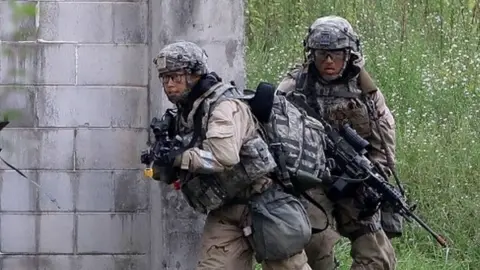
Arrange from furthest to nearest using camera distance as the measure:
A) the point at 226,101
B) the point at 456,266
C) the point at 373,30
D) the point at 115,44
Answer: the point at 373,30, the point at 456,266, the point at 115,44, the point at 226,101

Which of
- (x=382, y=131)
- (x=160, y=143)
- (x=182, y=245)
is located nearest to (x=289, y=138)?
(x=160, y=143)

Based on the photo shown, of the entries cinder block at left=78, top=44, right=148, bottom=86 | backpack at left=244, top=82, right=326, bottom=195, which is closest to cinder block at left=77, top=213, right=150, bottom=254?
cinder block at left=78, top=44, right=148, bottom=86

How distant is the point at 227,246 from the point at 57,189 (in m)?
1.32

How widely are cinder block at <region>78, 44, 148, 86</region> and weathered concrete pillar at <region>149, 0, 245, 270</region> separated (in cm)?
11

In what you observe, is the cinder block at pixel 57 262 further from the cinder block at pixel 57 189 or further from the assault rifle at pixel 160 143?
the assault rifle at pixel 160 143

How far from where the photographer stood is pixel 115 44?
596cm

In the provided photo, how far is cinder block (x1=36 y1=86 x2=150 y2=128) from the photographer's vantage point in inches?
235

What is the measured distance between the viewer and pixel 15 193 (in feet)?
19.7

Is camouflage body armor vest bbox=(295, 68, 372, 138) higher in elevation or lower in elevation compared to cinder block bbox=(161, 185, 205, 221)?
higher

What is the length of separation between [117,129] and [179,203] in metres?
0.55

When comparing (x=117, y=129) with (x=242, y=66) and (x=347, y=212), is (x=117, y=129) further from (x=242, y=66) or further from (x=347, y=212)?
(x=347, y=212)

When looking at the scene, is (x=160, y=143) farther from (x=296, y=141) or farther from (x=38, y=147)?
(x=38, y=147)

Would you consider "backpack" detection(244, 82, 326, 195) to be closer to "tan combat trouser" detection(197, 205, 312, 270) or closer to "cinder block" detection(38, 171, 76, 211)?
"tan combat trouser" detection(197, 205, 312, 270)

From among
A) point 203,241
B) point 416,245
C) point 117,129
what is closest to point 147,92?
point 117,129
